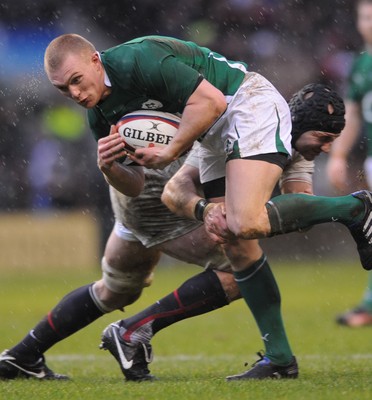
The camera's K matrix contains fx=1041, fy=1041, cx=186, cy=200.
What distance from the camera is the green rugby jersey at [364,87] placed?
8.82 meters

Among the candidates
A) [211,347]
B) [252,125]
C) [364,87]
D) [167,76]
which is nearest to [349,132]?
[364,87]

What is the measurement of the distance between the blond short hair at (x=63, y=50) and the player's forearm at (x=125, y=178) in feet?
1.85

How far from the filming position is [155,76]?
4941mm

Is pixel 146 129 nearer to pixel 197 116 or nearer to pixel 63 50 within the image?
pixel 197 116

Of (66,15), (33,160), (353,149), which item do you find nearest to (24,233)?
(33,160)

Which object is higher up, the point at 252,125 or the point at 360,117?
the point at 252,125

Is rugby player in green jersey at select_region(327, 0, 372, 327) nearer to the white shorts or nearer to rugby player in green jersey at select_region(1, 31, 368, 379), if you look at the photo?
the white shorts

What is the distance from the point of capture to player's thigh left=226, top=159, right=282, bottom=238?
495 cm

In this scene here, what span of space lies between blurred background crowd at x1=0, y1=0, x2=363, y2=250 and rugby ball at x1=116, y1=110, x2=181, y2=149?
937 cm

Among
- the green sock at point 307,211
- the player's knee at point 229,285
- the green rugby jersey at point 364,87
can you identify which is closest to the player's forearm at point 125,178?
the player's knee at point 229,285

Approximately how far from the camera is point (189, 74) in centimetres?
496

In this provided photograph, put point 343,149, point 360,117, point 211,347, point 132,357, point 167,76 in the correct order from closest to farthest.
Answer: point 167,76
point 132,357
point 211,347
point 343,149
point 360,117

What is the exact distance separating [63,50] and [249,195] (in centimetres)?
113

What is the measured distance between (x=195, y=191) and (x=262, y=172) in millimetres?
563
